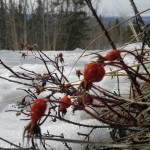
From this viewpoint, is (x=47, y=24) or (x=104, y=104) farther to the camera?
(x=47, y=24)

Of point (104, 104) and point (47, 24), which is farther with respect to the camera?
point (47, 24)

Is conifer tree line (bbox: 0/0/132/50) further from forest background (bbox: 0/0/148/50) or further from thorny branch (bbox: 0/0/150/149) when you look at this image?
thorny branch (bbox: 0/0/150/149)

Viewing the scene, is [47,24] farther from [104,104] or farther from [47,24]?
[104,104]

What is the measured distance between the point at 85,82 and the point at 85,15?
21.4m

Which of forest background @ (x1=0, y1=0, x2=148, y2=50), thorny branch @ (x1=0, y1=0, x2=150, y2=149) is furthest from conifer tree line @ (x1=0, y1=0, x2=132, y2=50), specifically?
thorny branch @ (x1=0, y1=0, x2=150, y2=149)

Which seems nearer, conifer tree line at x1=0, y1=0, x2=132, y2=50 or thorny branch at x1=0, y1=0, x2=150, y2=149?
thorny branch at x1=0, y1=0, x2=150, y2=149

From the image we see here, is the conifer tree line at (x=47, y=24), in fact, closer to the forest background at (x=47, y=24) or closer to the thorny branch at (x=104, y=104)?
the forest background at (x=47, y=24)

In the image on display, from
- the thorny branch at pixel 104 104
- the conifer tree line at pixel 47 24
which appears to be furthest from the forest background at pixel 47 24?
the thorny branch at pixel 104 104

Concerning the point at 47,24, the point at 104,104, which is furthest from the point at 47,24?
the point at 104,104

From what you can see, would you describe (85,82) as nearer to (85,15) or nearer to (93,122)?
(93,122)

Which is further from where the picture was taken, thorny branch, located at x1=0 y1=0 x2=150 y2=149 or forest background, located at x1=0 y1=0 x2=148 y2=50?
forest background, located at x1=0 y1=0 x2=148 y2=50

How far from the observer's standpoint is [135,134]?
2.54 feet

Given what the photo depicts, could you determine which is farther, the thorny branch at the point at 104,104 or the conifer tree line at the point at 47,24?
the conifer tree line at the point at 47,24

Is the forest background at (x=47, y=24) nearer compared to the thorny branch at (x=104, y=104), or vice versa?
→ the thorny branch at (x=104, y=104)
